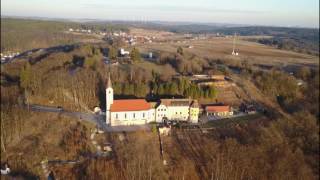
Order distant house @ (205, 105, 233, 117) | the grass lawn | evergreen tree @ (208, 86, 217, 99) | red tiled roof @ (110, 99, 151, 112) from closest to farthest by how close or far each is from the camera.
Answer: red tiled roof @ (110, 99, 151, 112), the grass lawn, distant house @ (205, 105, 233, 117), evergreen tree @ (208, 86, 217, 99)

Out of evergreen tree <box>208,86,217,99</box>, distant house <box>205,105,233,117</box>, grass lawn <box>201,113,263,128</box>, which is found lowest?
grass lawn <box>201,113,263,128</box>

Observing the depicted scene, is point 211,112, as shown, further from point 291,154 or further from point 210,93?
point 291,154

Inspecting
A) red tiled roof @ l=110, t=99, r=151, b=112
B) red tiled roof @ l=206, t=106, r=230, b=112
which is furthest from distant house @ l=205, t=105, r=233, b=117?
red tiled roof @ l=110, t=99, r=151, b=112

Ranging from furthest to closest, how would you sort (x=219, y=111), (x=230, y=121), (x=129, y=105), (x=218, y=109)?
1. (x=218, y=109)
2. (x=219, y=111)
3. (x=230, y=121)
4. (x=129, y=105)

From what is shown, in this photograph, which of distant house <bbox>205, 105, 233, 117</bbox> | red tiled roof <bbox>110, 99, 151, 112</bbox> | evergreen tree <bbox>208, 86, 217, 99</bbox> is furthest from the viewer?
evergreen tree <bbox>208, 86, 217, 99</bbox>

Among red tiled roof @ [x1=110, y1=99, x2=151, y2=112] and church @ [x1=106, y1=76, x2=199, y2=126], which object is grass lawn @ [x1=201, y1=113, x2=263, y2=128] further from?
red tiled roof @ [x1=110, y1=99, x2=151, y2=112]

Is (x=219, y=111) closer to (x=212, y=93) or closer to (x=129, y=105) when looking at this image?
(x=212, y=93)

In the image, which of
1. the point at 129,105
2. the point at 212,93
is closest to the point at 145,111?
the point at 129,105

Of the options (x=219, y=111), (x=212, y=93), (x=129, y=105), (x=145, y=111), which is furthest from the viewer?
(x=212, y=93)
